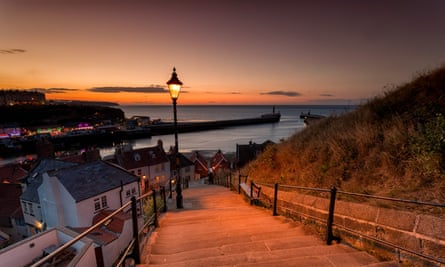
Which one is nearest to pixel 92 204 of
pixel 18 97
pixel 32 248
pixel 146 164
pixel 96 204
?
pixel 96 204

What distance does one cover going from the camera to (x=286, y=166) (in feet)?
26.9

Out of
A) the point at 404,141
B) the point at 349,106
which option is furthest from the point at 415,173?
the point at 349,106

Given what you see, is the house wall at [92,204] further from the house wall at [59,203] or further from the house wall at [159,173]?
the house wall at [159,173]

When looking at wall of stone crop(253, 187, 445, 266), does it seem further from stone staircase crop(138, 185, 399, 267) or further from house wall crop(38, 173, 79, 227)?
house wall crop(38, 173, 79, 227)

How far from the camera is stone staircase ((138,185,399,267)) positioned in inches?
105

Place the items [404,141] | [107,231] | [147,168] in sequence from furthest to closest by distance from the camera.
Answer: [147,168]
[107,231]
[404,141]

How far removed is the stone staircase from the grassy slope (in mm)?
1576

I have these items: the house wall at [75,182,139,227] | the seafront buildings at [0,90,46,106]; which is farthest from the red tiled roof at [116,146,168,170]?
the seafront buildings at [0,90,46,106]

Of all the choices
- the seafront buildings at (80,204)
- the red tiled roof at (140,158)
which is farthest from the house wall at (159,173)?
the seafront buildings at (80,204)

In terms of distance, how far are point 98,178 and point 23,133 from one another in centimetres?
8305

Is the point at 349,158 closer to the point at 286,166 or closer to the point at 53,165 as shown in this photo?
the point at 286,166

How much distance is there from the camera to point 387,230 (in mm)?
2740

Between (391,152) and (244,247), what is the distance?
12.7 feet

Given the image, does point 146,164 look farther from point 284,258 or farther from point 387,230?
point 387,230
